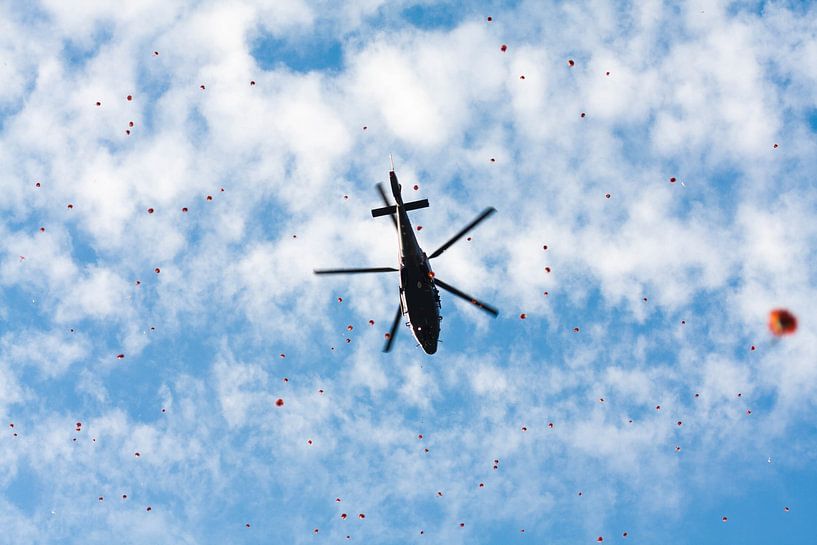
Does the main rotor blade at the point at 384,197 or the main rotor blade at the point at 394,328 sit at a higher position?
the main rotor blade at the point at 384,197

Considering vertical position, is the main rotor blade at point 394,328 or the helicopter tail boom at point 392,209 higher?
the helicopter tail boom at point 392,209

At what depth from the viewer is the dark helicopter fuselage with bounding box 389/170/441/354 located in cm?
3253

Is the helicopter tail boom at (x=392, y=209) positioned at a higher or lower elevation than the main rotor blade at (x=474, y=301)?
higher

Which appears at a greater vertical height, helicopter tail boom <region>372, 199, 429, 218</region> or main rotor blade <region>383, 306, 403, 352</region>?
helicopter tail boom <region>372, 199, 429, 218</region>

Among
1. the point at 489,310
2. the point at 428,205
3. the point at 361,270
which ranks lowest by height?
the point at 489,310

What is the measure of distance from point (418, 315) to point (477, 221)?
5.27 metres

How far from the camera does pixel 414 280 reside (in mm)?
32594

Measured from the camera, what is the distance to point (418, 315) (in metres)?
33.2

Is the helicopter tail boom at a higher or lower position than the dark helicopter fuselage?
higher

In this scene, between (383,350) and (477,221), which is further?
(383,350)

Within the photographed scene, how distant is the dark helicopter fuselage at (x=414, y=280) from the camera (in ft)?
107

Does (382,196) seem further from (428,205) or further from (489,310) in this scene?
(489,310)

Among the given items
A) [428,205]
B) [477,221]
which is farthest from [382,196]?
[477,221]

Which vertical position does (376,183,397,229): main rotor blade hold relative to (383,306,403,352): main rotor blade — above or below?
above
